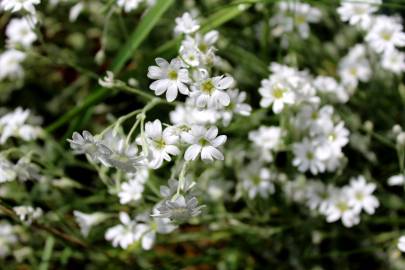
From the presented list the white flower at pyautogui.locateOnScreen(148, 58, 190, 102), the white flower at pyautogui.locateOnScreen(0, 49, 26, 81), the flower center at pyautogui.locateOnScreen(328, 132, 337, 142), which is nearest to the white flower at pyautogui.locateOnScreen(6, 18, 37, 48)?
the white flower at pyautogui.locateOnScreen(0, 49, 26, 81)

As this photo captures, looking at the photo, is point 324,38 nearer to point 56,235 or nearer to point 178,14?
point 178,14

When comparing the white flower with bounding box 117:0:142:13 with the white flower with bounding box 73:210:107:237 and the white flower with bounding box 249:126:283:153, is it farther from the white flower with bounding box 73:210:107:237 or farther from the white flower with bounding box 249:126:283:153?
the white flower with bounding box 73:210:107:237

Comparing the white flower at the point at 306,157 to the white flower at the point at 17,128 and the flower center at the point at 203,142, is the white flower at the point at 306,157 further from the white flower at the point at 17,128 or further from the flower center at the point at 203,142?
the white flower at the point at 17,128

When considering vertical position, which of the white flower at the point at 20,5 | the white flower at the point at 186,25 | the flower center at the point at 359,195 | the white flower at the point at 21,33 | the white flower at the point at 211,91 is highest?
the white flower at the point at 21,33

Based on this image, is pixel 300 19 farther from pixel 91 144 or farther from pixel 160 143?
pixel 91 144

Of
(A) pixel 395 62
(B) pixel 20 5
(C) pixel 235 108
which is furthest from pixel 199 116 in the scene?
(A) pixel 395 62

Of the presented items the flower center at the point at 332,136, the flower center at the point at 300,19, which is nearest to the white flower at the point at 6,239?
the flower center at the point at 332,136
